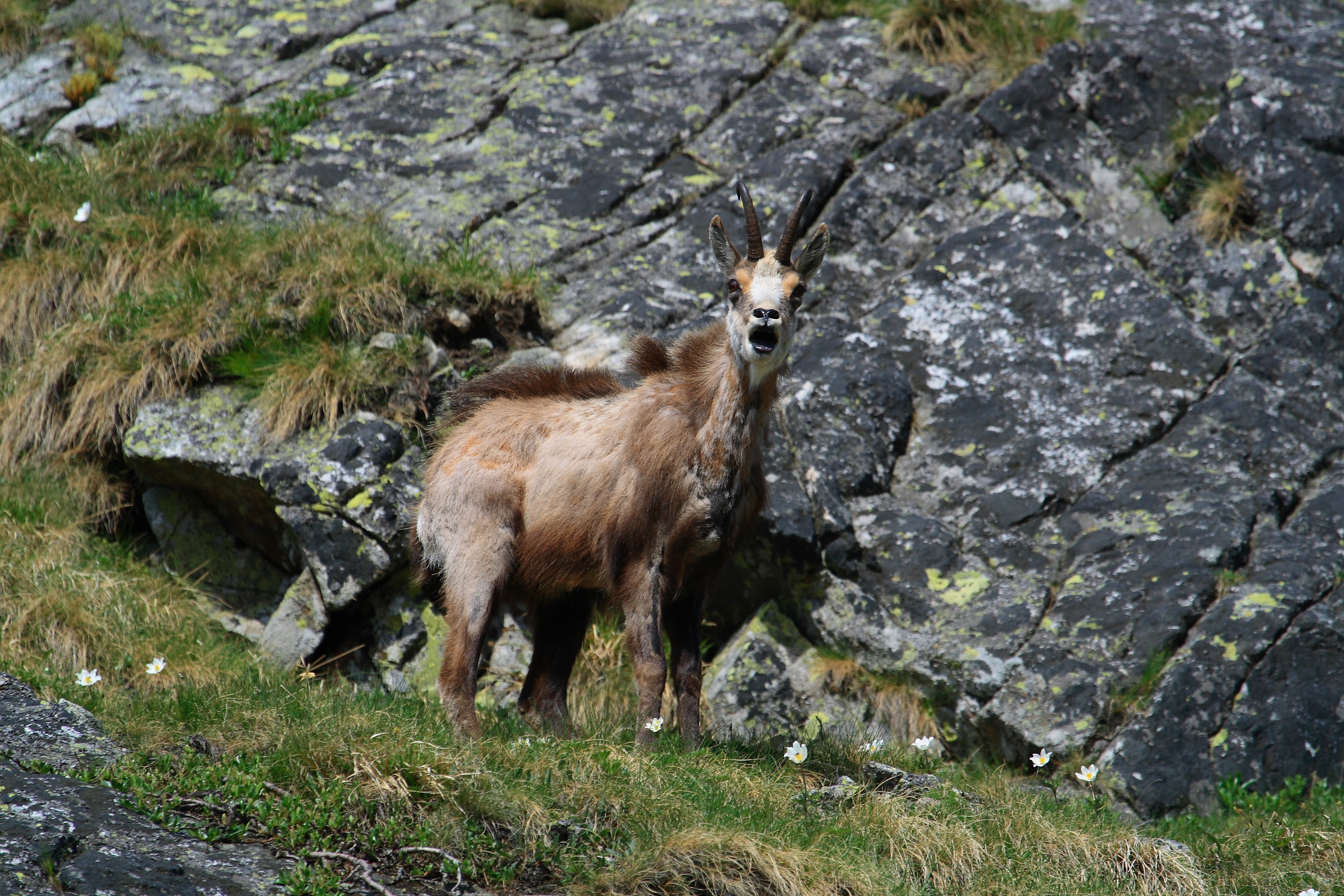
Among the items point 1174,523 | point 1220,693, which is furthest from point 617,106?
point 1220,693

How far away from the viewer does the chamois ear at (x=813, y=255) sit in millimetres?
6441

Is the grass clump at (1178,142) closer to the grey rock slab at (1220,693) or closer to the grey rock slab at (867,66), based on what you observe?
the grey rock slab at (867,66)

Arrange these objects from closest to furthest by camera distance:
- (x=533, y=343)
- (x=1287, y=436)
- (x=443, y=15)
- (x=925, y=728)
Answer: (x=925, y=728)
(x=1287, y=436)
(x=533, y=343)
(x=443, y=15)

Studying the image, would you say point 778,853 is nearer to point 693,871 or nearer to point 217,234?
point 693,871

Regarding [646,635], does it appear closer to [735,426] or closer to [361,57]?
[735,426]

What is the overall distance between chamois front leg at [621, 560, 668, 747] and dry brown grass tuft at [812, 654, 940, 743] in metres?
1.65

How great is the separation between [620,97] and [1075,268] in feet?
16.1

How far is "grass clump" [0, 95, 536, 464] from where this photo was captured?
778cm

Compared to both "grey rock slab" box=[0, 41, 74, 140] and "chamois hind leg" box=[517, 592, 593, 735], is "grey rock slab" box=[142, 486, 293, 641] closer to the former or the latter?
"chamois hind leg" box=[517, 592, 593, 735]

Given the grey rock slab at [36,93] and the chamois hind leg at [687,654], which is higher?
the grey rock slab at [36,93]

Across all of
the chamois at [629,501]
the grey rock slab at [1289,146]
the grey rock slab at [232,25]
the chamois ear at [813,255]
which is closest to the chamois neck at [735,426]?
the chamois at [629,501]

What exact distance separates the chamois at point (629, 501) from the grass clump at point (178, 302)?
161cm

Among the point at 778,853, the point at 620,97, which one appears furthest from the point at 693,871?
the point at 620,97

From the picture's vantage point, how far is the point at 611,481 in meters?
6.29
